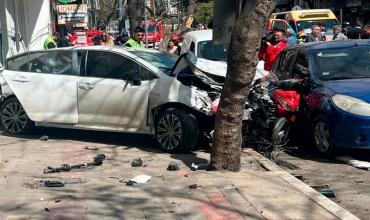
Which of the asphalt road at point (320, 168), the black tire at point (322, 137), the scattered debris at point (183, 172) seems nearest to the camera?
the asphalt road at point (320, 168)

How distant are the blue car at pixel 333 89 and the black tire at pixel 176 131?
172 cm

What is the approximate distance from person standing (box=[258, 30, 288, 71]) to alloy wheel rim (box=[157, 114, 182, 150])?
392 cm

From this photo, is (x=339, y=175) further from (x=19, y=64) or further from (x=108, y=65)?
(x=19, y=64)

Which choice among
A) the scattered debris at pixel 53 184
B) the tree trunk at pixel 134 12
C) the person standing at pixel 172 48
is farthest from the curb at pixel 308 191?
the tree trunk at pixel 134 12

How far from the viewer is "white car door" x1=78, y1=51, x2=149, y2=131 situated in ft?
28.7

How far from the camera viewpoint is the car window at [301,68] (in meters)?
9.05

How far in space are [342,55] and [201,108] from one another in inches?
100

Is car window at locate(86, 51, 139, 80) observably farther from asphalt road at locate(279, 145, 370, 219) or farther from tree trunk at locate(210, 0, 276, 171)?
asphalt road at locate(279, 145, 370, 219)

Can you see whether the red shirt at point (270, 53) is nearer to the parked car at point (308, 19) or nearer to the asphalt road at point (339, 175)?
the asphalt road at point (339, 175)

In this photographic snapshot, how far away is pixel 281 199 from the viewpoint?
582cm

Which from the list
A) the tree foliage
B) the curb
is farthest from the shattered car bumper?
the tree foliage

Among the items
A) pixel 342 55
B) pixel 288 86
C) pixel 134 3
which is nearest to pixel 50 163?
pixel 288 86

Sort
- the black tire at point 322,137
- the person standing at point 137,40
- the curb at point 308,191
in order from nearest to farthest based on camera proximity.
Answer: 1. the curb at point 308,191
2. the black tire at point 322,137
3. the person standing at point 137,40

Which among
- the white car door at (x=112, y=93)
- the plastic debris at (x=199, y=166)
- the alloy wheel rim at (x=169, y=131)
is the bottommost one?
the plastic debris at (x=199, y=166)
